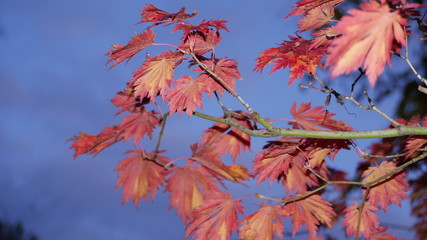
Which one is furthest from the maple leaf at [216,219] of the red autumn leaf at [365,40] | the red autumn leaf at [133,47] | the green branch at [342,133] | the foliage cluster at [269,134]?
the red autumn leaf at [365,40]

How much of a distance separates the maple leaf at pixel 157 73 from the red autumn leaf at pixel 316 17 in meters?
0.41

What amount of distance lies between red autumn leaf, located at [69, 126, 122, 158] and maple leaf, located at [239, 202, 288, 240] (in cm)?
71

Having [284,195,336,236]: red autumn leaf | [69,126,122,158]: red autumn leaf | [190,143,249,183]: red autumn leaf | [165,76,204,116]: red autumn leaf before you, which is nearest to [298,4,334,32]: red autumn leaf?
[165,76,204,116]: red autumn leaf

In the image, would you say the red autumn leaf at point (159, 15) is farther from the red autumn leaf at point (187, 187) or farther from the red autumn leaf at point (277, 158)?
the red autumn leaf at point (187, 187)

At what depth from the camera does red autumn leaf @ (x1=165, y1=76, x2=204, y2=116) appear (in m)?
1.40

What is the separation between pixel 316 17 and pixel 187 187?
1.02 m

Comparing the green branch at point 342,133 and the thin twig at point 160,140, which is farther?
the thin twig at point 160,140

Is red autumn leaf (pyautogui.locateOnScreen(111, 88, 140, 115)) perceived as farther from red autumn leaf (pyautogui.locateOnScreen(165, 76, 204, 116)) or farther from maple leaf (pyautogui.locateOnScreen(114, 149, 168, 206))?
red autumn leaf (pyautogui.locateOnScreen(165, 76, 204, 116))

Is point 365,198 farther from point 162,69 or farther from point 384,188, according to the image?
point 162,69

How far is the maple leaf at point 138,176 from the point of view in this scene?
2.09 metres

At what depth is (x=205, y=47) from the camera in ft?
4.72

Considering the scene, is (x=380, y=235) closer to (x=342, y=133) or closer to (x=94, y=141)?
(x=342, y=133)

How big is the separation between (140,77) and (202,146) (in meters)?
0.63

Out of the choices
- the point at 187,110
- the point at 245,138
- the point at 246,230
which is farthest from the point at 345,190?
the point at 187,110
